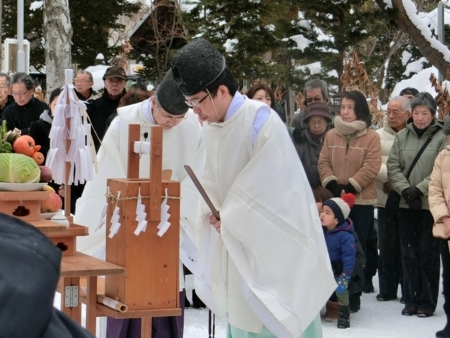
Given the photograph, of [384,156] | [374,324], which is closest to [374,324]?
[374,324]

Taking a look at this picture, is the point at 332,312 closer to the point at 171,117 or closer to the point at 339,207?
the point at 339,207

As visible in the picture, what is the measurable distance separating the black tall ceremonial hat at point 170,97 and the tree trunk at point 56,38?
8671 millimetres

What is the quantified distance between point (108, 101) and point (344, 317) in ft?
9.46

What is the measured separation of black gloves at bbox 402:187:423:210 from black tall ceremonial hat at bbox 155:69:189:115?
9.16ft

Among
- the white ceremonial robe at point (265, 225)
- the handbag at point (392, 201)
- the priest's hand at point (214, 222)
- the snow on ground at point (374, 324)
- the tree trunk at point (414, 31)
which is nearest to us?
the white ceremonial robe at point (265, 225)

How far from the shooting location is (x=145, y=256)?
364 cm

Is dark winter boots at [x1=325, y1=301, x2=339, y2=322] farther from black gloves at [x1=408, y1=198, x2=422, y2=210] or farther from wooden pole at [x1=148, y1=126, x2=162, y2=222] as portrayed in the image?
wooden pole at [x1=148, y1=126, x2=162, y2=222]

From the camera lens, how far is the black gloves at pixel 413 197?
666 centimetres

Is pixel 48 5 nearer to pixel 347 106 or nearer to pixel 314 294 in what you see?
pixel 347 106

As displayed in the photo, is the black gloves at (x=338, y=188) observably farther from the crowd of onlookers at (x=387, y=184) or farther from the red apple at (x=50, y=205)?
the red apple at (x=50, y=205)

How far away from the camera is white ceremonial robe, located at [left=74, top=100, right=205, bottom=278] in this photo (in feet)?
15.3

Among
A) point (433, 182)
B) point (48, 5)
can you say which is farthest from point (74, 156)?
point (48, 5)

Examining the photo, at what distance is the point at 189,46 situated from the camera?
3.84 meters

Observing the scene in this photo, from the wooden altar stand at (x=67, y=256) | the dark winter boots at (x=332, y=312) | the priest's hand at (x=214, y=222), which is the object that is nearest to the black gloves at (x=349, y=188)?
the dark winter boots at (x=332, y=312)
